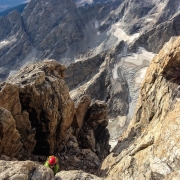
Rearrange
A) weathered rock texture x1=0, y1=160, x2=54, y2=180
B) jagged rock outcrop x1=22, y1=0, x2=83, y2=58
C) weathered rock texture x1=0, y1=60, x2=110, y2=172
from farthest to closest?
jagged rock outcrop x1=22, y1=0, x2=83, y2=58, weathered rock texture x1=0, y1=60, x2=110, y2=172, weathered rock texture x1=0, y1=160, x2=54, y2=180

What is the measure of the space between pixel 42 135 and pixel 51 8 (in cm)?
14969

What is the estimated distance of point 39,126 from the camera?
18.8 m

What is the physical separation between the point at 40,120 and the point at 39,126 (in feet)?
1.65

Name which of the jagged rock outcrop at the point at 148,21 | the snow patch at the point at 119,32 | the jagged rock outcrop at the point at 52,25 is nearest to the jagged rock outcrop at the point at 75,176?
the jagged rock outcrop at the point at 148,21

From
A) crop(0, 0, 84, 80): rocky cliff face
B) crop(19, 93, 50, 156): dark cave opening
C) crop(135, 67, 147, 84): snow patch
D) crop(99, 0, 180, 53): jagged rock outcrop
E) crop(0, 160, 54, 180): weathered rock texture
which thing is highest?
crop(0, 160, 54, 180): weathered rock texture

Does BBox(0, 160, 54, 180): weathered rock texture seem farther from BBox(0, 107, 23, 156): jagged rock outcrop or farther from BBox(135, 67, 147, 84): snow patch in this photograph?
BBox(135, 67, 147, 84): snow patch

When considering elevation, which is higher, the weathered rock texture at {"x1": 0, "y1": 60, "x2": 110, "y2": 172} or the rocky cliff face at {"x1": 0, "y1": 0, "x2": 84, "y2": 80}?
the weathered rock texture at {"x1": 0, "y1": 60, "x2": 110, "y2": 172}

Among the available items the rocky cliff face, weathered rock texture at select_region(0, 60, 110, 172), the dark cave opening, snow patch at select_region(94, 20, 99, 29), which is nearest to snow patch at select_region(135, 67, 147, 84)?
weathered rock texture at select_region(0, 60, 110, 172)

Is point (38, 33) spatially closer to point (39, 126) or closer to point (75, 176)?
point (39, 126)

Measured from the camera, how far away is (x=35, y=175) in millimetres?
8516

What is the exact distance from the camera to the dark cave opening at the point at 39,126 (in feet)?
59.4

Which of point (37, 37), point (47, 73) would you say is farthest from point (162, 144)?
point (37, 37)

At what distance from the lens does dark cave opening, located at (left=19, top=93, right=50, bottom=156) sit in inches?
712

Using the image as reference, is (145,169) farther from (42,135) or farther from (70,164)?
(42,135)
